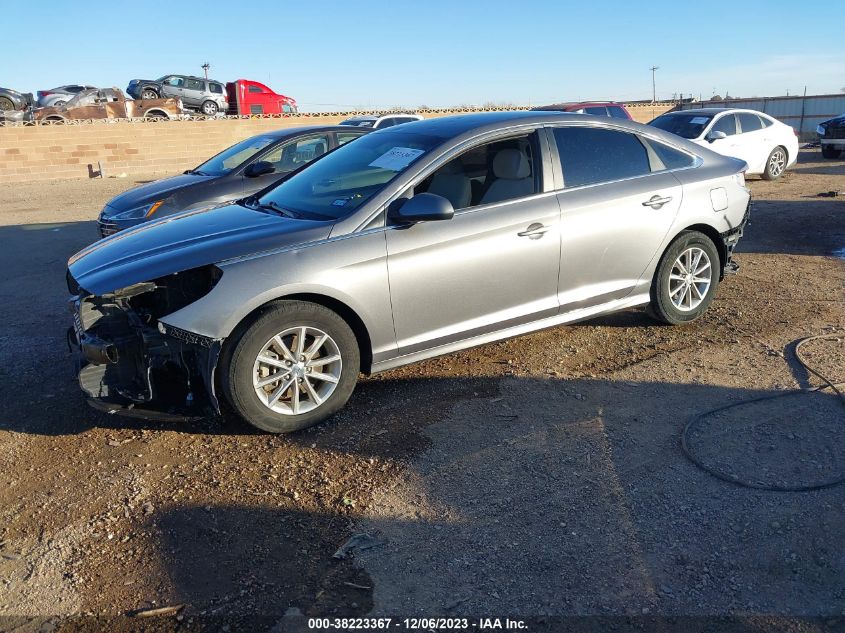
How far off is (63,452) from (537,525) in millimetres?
2683

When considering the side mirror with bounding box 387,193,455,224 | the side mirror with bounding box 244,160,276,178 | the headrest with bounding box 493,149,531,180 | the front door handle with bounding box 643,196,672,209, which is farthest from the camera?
the side mirror with bounding box 244,160,276,178

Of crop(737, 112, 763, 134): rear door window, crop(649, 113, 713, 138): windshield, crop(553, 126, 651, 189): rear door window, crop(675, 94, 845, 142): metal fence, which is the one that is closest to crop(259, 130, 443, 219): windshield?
crop(553, 126, 651, 189): rear door window

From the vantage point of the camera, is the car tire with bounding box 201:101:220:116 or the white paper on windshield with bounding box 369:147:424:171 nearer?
the white paper on windshield with bounding box 369:147:424:171

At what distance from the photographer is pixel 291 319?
410 centimetres

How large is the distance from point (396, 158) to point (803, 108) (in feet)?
104

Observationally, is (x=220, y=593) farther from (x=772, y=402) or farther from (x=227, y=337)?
(x=772, y=402)

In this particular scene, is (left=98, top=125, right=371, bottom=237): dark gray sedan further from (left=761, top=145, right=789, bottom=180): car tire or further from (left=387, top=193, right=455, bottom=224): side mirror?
(left=761, top=145, right=789, bottom=180): car tire

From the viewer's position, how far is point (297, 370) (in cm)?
421

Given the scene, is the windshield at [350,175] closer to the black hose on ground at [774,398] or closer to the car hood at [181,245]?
the car hood at [181,245]

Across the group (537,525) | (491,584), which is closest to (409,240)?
(537,525)

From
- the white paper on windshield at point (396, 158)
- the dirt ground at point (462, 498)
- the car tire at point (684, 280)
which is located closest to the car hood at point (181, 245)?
the white paper on windshield at point (396, 158)

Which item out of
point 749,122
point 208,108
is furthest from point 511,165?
point 208,108

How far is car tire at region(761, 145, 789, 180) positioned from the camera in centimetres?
1579

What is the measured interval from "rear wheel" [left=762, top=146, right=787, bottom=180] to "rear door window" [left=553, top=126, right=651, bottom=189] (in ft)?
39.1
